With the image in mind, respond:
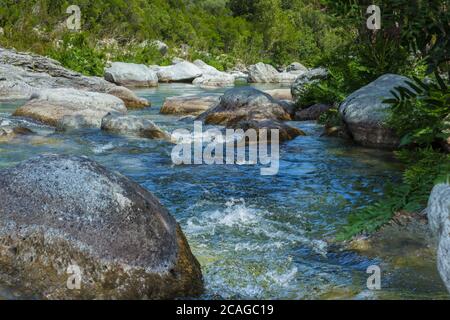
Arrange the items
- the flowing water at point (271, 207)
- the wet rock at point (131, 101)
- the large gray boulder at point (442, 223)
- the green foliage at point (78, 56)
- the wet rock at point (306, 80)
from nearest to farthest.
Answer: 1. the large gray boulder at point (442, 223)
2. the flowing water at point (271, 207)
3. the wet rock at point (306, 80)
4. the wet rock at point (131, 101)
5. the green foliage at point (78, 56)

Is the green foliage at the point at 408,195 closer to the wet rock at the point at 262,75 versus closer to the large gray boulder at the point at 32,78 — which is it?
the large gray boulder at the point at 32,78

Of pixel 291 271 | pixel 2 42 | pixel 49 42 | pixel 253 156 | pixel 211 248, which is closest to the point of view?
pixel 291 271

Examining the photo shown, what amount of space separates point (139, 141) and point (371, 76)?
15.8ft

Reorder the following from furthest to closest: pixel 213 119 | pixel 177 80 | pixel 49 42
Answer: pixel 177 80 < pixel 49 42 < pixel 213 119

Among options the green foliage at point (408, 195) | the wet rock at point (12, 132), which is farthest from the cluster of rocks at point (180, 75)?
the green foliage at point (408, 195)

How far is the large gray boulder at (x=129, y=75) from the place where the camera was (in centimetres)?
2334

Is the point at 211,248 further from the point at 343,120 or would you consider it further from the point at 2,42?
the point at 2,42

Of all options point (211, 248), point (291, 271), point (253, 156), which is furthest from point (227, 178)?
point (291, 271)

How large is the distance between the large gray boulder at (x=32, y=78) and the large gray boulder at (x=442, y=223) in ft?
42.5

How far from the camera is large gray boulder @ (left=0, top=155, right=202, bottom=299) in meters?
3.14

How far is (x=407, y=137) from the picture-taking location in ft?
13.0

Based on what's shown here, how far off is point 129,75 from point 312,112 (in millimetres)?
12522

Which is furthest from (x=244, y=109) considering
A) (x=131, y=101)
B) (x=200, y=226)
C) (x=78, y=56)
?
(x=78, y=56)

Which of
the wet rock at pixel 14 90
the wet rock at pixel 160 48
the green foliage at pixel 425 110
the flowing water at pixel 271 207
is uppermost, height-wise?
the wet rock at pixel 160 48
